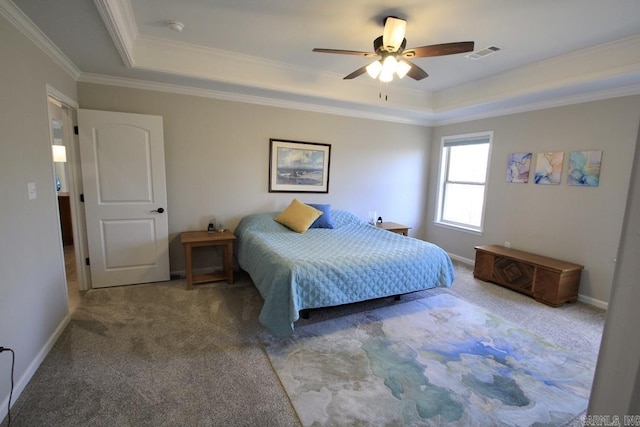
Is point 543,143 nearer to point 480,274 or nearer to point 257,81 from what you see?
point 480,274

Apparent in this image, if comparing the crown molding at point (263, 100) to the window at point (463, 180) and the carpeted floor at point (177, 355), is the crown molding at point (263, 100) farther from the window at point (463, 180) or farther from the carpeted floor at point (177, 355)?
the carpeted floor at point (177, 355)

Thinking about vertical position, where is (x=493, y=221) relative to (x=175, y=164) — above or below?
below

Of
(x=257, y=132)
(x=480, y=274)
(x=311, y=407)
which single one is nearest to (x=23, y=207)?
(x=311, y=407)

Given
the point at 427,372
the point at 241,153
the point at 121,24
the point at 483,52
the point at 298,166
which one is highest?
the point at 483,52

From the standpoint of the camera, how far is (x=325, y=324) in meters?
2.85

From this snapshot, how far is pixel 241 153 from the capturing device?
4062mm

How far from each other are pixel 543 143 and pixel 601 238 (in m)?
1.30

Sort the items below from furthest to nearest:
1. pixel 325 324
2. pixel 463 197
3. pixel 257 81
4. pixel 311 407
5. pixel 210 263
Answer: pixel 463 197
pixel 210 263
pixel 257 81
pixel 325 324
pixel 311 407

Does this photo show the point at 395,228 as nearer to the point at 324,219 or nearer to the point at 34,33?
the point at 324,219

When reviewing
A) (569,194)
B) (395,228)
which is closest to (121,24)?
(395,228)

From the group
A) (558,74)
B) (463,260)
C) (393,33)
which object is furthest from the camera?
(463,260)

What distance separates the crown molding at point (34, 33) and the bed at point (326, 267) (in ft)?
7.82

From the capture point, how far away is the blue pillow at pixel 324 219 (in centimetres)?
414

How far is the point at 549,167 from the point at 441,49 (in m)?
2.54
